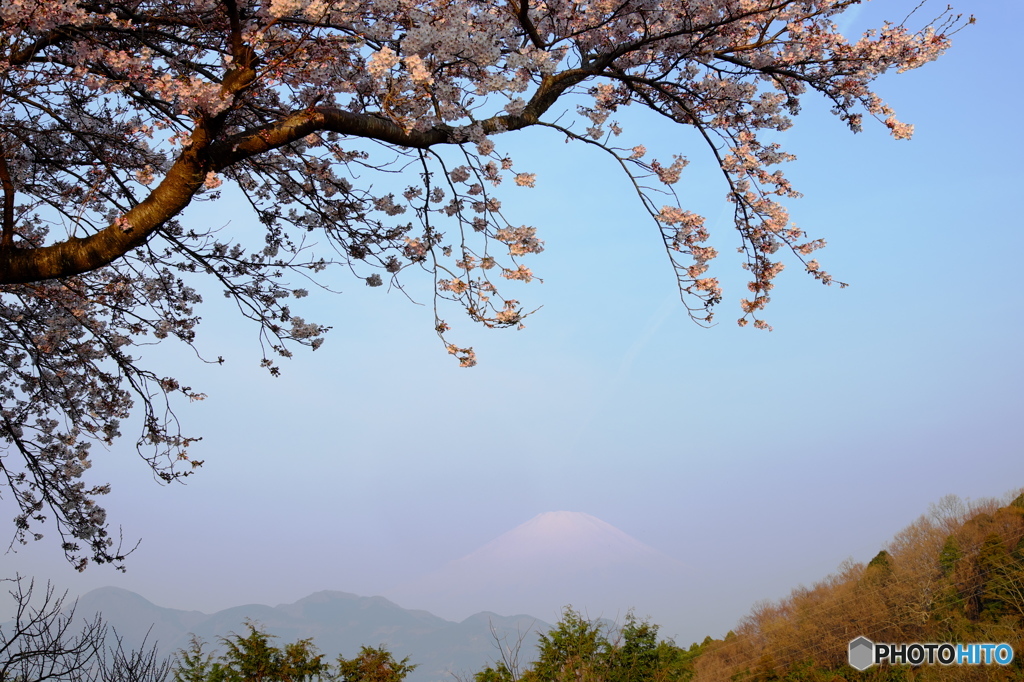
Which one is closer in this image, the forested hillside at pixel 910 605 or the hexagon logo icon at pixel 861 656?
the hexagon logo icon at pixel 861 656

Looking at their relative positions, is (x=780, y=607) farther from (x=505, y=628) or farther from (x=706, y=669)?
(x=505, y=628)

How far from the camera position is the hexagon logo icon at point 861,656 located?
1963cm

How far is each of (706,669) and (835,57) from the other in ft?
88.2

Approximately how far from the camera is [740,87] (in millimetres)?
5449

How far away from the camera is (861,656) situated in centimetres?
2116

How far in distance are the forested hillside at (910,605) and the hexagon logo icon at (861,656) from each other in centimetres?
82

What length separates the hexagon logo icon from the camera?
19.6 metres

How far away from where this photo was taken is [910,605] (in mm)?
29234

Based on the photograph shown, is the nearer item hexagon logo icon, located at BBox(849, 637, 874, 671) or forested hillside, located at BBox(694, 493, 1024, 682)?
hexagon logo icon, located at BBox(849, 637, 874, 671)

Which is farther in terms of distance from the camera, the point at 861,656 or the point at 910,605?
the point at 910,605

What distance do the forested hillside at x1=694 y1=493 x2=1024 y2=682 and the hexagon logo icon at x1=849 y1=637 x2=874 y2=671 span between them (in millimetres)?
815

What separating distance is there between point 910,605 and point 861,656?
10059 millimetres

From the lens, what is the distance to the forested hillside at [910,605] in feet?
83.7

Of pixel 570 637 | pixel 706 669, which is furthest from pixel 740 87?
pixel 706 669
